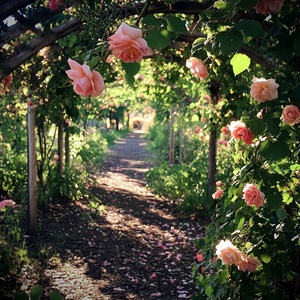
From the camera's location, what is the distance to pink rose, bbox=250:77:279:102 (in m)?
1.46

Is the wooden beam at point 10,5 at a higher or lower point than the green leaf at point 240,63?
higher

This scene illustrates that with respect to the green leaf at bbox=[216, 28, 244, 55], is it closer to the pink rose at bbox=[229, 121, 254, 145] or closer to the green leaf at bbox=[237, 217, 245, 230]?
the pink rose at bbox=[229, 121, 254, 145]

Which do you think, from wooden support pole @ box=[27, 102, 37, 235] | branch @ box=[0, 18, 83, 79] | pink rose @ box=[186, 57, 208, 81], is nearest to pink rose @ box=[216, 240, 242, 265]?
pink rose @ box=[186, 57, 208, 81]

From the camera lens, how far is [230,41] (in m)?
1.15

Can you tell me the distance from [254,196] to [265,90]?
0.43m

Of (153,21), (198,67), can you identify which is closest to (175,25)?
(153,21)

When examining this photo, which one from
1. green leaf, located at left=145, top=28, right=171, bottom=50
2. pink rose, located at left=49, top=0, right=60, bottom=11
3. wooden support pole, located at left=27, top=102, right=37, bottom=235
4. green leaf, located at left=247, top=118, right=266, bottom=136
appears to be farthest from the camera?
wooden support pole, located at left=27, top=102, right=37, bottom=235

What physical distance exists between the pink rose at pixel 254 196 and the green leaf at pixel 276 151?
0.22m

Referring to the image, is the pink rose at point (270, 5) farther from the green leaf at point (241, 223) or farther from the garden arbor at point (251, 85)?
the green leaf at point (241, 223)

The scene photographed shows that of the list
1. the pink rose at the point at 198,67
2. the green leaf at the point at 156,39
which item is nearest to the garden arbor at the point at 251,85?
the green leaf at the point at 156,39

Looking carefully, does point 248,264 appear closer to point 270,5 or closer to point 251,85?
point 251,85

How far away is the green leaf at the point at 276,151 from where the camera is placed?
57.0 inches

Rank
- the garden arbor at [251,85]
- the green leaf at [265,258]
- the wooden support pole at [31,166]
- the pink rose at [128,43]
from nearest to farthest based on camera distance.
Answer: the pink rose at [128,43]
the garden arbor at [251,85]
the green leaf at [265,258]
the wooden support pole at [31,166]

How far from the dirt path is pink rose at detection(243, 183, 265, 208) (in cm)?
180
